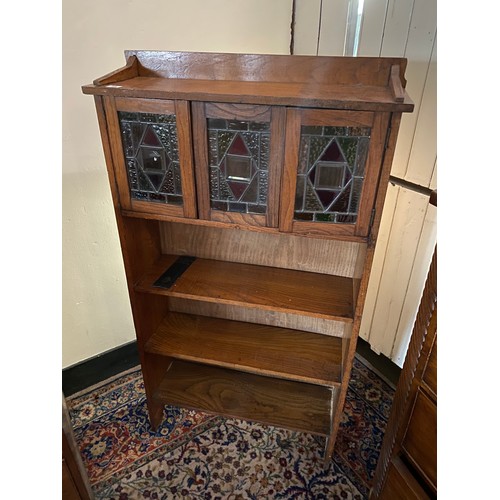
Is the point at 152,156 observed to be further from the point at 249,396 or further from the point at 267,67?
the point at 249,396

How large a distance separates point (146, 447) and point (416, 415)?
1.09 m

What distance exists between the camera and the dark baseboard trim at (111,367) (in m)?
1.72

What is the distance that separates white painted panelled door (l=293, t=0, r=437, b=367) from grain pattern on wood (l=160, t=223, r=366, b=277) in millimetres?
282

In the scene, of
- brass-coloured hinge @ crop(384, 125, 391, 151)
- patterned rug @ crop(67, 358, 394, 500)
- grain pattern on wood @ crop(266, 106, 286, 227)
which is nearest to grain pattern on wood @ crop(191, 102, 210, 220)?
grain pattern on wood @ crop(266, 106, 286, 227)

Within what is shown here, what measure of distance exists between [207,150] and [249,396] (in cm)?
106

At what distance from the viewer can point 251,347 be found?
147 cm

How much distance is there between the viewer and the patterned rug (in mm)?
1391

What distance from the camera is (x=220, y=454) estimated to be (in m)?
1.51

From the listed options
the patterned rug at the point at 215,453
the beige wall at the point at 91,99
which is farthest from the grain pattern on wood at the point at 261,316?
the patterned rug at the point at 215,453

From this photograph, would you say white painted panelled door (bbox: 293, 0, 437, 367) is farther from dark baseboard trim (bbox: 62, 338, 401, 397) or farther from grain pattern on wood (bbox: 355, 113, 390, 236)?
grain pattern on wood (bbox: 355, 113, 390, 236)

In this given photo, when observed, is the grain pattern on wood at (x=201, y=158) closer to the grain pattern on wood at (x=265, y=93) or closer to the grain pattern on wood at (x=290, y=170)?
the grain pattern on wood at (x=265, y=93)

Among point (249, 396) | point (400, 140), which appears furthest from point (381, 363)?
point (400, 140)
